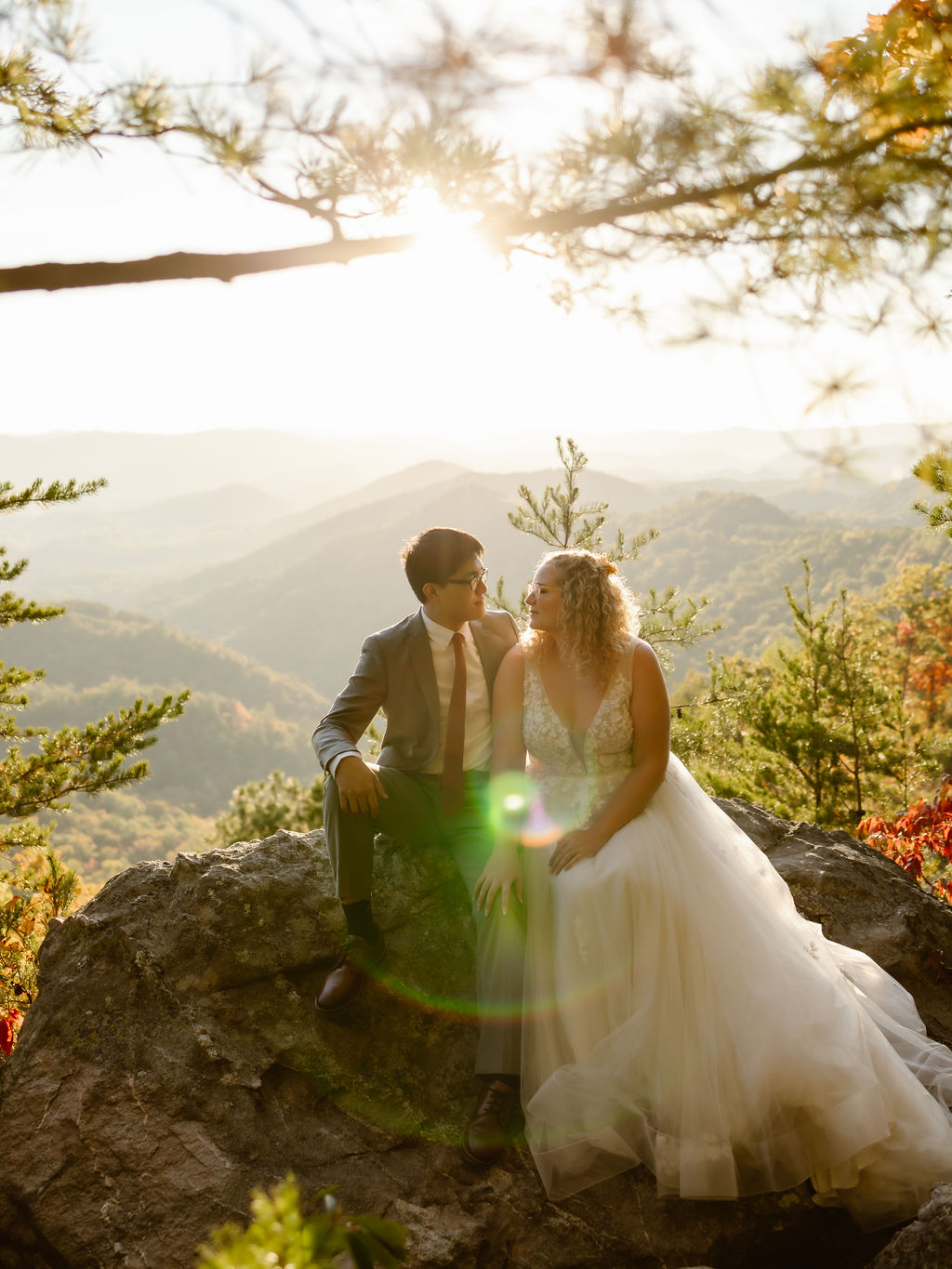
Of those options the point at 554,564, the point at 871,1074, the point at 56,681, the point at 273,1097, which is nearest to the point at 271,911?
the point at 273,1097

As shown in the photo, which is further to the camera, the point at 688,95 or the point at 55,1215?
the point at 55,1215

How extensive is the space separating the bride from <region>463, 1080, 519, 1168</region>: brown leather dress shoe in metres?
0.08

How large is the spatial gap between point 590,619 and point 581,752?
0.55m

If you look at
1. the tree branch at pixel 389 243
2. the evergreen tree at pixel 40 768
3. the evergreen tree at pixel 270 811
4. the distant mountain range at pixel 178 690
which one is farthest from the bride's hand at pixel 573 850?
the distant mountain range at pixel 178 690

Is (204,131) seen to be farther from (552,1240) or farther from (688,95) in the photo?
(552,1240)

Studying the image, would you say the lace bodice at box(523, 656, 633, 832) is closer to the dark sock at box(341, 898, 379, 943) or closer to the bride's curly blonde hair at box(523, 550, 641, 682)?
the bride's curly blonde hair at box(523, 550, 641, 682)

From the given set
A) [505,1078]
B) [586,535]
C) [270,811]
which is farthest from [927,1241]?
[270,811]

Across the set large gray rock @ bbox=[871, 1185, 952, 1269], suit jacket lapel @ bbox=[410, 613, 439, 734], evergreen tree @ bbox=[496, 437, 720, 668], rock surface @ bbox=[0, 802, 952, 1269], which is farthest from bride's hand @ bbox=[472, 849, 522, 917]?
evergreen tree @ bbox=[496, 437, 720, 668]

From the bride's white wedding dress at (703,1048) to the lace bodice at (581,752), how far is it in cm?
18

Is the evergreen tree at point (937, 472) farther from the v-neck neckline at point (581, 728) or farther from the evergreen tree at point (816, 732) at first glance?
the evergreen tree at point (816, 732)

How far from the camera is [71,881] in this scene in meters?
6.11

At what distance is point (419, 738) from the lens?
3.55m

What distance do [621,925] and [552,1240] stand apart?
96cm

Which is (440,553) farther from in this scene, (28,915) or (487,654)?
(28,915)
